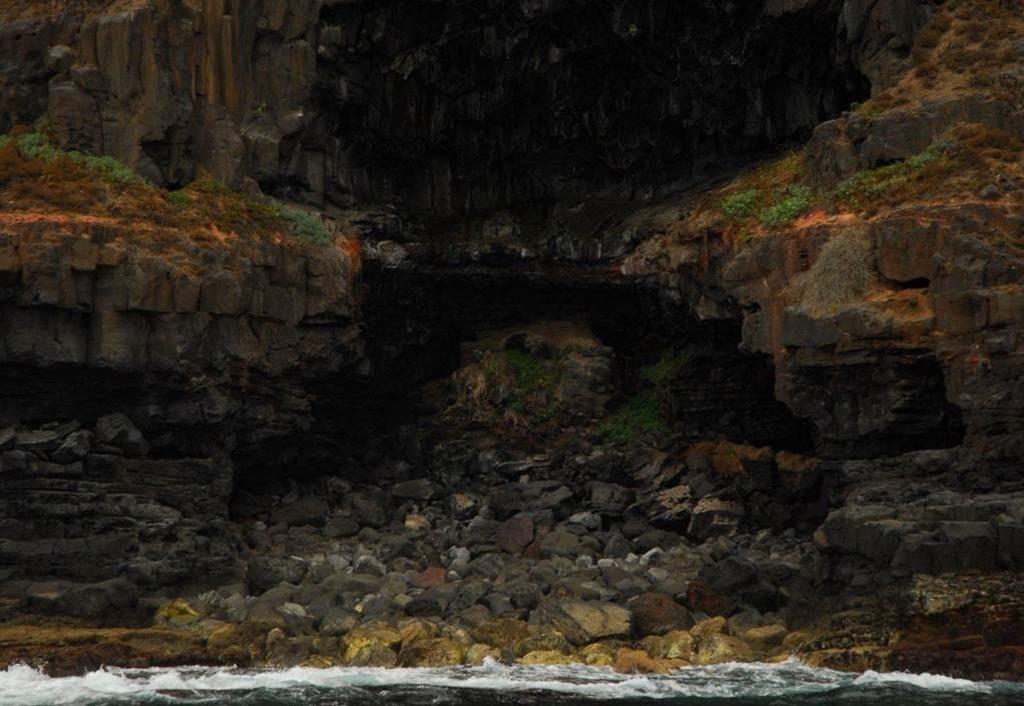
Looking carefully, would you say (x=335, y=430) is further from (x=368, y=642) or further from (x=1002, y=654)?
(x=1002, y=654)

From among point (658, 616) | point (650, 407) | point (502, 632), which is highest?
point (650, 407)

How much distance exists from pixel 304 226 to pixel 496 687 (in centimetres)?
2060

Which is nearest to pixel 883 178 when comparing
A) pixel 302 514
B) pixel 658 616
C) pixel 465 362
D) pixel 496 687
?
pixel 658 616

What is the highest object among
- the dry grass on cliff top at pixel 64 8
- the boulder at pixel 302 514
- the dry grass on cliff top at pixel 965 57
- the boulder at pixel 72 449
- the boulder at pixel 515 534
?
the dry grass on cliff top at pixel 64 8

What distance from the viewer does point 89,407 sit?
35.0 metres

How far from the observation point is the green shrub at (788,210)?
36.1 metres

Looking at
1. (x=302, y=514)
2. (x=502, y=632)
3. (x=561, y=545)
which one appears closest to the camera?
(x=502, y=632)

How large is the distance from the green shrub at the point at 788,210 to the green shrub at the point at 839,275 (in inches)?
130

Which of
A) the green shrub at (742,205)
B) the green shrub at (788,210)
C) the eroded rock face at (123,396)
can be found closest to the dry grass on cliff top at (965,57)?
the green shrub at (788,210)

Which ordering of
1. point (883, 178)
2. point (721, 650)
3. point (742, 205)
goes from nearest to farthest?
point (721, 650)
point (883, 178)
point (742, 205)

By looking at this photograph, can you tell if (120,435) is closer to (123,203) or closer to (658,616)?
(123,203)

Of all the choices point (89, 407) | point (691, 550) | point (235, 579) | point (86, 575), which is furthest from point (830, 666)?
point (89, 407)

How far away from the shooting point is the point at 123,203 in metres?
36.6

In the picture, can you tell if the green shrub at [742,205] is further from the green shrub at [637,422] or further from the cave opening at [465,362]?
the green shrub at [637,422]
